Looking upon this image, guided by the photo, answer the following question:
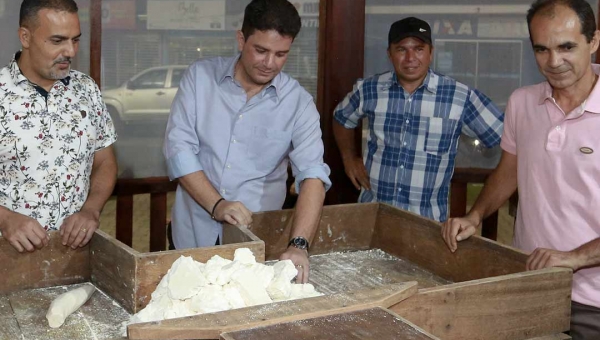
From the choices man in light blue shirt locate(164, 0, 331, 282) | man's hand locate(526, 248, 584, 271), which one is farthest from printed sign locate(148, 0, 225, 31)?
man's hand locate(526, 248, 584, 271)

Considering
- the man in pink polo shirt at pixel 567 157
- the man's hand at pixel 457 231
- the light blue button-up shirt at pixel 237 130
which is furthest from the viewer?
the light blue button-up shirt at pixel 237 130

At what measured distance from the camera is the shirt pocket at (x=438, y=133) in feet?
14.1

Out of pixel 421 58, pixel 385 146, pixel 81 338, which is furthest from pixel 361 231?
→ pixel 81 338

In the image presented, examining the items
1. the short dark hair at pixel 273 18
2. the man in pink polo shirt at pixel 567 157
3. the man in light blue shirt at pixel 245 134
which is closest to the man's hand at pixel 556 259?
the man in pink polo shirt at pixel 567 157

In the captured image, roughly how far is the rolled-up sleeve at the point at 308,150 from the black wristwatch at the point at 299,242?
33cm

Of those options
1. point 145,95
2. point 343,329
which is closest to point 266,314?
point 343,329

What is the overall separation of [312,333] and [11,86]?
1722mm

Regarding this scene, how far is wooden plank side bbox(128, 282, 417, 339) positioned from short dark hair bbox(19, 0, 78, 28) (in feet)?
5.13

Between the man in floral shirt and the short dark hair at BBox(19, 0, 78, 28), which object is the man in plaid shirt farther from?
the short dark hair at BBox(19, 0, 78, 28)

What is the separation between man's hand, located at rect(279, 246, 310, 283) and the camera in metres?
2.91

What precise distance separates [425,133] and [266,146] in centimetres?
112

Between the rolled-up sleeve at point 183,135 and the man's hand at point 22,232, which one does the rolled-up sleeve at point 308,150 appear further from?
the man's hand at point 22,232

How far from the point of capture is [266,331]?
2.09m

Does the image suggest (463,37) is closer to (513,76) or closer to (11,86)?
(513,76)
